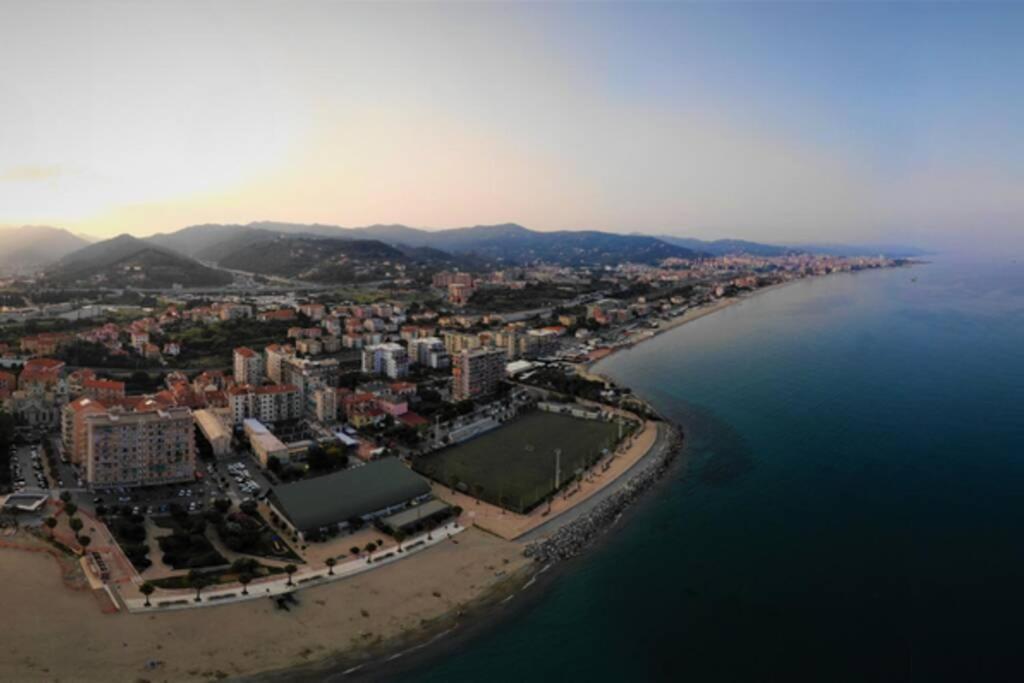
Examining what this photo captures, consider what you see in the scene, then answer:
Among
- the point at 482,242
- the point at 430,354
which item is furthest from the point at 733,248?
the point at 430,354

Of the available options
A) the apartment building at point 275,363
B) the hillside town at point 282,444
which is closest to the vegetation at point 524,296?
the hillside town at point 282,444

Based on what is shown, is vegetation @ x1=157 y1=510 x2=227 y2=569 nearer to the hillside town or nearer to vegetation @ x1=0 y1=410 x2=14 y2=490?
the hillside town

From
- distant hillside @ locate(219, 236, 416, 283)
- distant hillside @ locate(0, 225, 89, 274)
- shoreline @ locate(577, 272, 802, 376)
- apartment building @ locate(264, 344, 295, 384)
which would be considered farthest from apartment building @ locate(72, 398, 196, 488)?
distant hillside @ locate(0, 225, 89, 274)

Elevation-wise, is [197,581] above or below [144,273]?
below

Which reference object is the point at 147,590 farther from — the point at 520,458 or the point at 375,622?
the point at 520,458

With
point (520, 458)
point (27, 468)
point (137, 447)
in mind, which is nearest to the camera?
point (137, 447)

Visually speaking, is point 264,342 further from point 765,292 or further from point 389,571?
point 765,292

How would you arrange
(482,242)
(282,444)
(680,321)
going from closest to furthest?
(282,444) < (680,321) < (482,242)
